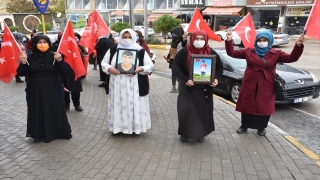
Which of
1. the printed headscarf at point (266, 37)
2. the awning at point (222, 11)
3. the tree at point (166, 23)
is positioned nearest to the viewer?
the printed headscarf at point (266, 37)

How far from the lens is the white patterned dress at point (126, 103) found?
4.55 metres

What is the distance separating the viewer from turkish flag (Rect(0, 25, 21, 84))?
4.29 m

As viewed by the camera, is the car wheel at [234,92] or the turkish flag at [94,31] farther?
the car wheel at [234,92]

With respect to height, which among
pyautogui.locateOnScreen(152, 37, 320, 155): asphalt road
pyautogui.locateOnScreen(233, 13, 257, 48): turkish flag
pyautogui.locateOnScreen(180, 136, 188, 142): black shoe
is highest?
pyautogui.locateOnScreen(233, 13, 257, 48): turkish flag

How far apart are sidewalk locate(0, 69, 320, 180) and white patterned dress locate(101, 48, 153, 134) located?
0.24 metres

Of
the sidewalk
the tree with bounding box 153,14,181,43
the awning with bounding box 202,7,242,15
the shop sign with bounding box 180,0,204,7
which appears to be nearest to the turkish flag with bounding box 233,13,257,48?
the sidewalk

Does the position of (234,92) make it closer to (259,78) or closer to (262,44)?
(259,78)

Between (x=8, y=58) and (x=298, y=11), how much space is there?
30.7 meters

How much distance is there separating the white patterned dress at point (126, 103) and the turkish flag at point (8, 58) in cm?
132

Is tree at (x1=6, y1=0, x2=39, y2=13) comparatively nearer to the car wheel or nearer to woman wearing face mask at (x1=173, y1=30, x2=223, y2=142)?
the car wheel

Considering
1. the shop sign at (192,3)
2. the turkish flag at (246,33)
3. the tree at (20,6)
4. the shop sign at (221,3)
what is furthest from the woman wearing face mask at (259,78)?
the tree at (20,6)

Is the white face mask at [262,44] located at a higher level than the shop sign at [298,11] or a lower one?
lower

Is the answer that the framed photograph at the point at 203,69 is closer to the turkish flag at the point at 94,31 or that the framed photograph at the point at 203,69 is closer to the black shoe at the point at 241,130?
the black shoe at the point at 241,130

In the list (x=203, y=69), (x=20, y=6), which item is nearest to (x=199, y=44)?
(x=203, y=69)
